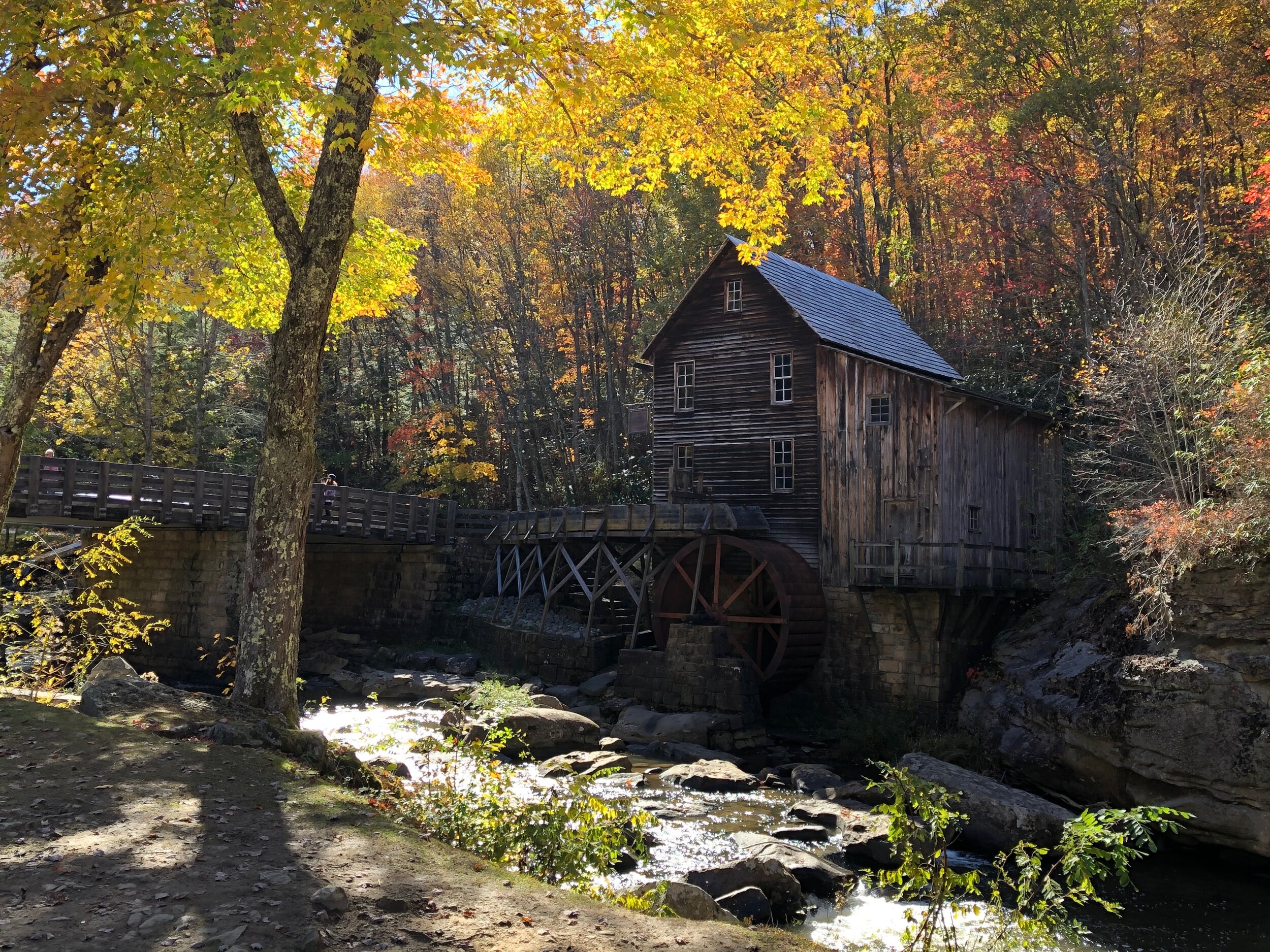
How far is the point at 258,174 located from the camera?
8266 mm

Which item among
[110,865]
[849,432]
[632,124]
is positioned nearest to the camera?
[110,865]

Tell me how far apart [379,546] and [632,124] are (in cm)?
2090

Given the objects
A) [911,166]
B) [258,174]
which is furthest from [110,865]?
[911,166]

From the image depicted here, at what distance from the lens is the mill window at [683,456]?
23141 mm

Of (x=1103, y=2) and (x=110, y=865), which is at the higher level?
(x=1103, y=2)

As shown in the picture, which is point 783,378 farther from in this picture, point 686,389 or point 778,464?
point 686,389

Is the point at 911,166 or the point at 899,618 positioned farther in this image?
the point at 911,166

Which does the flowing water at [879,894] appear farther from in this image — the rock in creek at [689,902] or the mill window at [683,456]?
the mill window at [683,456]

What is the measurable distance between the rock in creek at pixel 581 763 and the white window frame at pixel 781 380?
30.2ft

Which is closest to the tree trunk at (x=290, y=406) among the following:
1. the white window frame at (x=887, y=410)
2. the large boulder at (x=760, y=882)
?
the large boulder at (x=760, y=882)

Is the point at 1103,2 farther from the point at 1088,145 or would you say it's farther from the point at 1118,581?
the point at 1118,581

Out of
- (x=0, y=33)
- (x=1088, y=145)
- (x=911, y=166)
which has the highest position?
(x=911, y=166)

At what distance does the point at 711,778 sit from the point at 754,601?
8383 millimetres

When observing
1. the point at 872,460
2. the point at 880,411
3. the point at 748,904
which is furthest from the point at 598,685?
the point at 748,904
